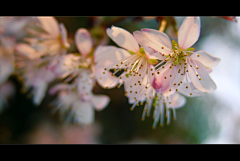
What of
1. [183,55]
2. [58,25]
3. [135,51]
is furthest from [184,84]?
[58,25]

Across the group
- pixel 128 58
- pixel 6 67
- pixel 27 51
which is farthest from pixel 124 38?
pixel 6 67

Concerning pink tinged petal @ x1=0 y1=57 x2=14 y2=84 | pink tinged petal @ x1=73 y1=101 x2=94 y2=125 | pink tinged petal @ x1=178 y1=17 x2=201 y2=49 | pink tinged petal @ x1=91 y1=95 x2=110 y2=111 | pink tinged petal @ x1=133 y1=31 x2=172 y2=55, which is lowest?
pink tinged petal @ x1=73 y1=101 x2=94 y2=125

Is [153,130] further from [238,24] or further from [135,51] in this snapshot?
[238,24]

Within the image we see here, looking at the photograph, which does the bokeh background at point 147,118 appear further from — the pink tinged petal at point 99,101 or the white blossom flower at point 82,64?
the white blossom flower at point 82,64

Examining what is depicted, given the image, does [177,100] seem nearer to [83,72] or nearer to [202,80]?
[202,80]

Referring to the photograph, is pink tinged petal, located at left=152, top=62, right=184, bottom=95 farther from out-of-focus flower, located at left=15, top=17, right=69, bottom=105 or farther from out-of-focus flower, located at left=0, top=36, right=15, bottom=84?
out-of-focus flower, located at left=0, top=36, right=15, bottom=84

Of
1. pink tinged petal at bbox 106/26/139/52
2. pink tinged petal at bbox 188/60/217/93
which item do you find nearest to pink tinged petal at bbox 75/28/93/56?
pink tinged petal at bbox 106/26/139/52
